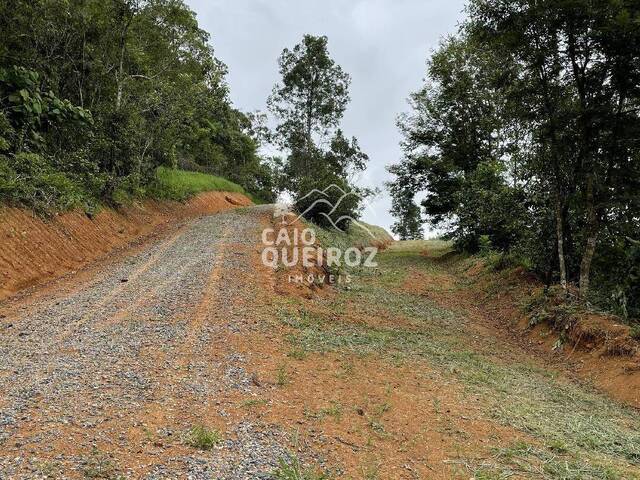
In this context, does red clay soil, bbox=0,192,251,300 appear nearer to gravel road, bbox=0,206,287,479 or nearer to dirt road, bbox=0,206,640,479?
dirt road, bbox=0,206,640,479

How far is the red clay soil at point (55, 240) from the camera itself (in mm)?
9352

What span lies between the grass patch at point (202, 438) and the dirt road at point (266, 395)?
14 millimetres

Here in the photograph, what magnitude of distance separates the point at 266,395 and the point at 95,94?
15868 mm

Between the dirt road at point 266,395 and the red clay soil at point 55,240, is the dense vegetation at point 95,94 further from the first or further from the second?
the dirt road at point 266,395

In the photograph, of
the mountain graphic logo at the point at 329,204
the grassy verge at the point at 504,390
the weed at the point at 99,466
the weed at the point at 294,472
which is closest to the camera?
the weed at the point at 99,466

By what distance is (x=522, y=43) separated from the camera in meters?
9.77

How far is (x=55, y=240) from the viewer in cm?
1119

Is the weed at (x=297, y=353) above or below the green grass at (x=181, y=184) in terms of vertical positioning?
below

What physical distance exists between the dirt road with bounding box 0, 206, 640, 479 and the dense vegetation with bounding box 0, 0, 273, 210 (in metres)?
4.89

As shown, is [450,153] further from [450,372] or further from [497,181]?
[450,372]

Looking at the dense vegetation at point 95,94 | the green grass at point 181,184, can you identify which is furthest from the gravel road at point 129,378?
the green grass at point 181,184

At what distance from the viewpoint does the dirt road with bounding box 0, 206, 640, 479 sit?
3.80 meters

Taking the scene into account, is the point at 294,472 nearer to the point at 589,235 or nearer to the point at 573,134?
the point at 589,235

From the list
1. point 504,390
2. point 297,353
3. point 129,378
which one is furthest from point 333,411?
point 504,390
